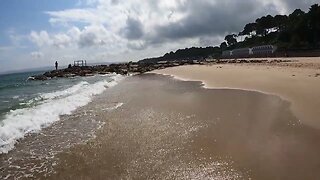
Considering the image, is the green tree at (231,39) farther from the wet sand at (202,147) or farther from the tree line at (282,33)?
the wet sand at (202,147)

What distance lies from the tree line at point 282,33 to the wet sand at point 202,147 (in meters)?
47.9

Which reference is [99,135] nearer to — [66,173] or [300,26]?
[66,173]

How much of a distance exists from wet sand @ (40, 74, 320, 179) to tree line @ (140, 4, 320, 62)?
157 feet

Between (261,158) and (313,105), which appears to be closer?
(261,158)

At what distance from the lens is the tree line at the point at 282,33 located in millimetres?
63844

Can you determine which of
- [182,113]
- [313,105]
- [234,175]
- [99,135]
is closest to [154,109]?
[182,113]

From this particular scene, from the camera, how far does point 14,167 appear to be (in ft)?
27.8

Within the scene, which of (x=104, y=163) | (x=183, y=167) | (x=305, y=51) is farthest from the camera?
(x=305, y=51)

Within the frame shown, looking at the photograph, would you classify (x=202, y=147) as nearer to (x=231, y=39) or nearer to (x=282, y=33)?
(x=282, y=33)

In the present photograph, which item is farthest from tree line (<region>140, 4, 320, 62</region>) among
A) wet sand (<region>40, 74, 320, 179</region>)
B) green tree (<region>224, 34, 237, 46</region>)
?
wet sand (<region>40, 74, 320, 179</region>)

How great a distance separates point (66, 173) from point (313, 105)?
9143 millimetres

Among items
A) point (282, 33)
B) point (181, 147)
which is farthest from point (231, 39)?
point (181, 147)

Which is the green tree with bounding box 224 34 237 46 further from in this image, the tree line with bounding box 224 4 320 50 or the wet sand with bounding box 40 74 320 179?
the wet sand with bounding box 40 74 320 179

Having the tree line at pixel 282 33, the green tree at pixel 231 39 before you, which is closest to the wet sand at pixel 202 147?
the tree line at pixel 282 33
